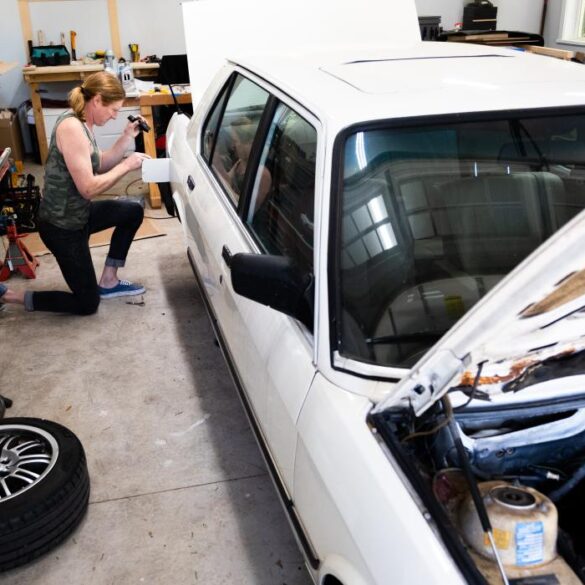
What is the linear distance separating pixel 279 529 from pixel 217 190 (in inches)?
53.6

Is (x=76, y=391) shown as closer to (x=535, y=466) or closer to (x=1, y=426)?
(x=1, y=426)

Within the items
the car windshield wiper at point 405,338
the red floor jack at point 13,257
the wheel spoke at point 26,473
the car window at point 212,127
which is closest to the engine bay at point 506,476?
the car windshield wiper at point 405,338

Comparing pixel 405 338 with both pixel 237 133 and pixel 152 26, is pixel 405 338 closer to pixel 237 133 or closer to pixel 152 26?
pixel 237 133

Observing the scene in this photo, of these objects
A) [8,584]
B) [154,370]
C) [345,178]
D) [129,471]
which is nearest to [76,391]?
[154,370]

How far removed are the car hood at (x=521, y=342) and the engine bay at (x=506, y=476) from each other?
0.15 feet

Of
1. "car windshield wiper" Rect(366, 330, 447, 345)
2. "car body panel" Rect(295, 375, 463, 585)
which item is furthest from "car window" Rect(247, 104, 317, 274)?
"car body panel" Rect(295, 375, 463, 585)

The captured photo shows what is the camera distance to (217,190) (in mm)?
3053

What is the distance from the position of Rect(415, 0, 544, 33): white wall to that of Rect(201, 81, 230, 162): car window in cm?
586

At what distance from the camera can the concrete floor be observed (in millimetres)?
2492

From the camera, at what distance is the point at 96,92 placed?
A: 12.6 feet

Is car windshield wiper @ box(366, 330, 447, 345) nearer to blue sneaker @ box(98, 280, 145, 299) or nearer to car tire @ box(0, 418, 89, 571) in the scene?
car tire @ box(0, 418, 89, 571)

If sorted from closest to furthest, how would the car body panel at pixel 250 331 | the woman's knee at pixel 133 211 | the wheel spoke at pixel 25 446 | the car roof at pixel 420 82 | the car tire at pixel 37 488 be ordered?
the car body panel at pixel 250 331
the car roof at pixel 420 82
the car tire at pixel 37 488
the wheel spoke at pixel 25 446
the woman's knee at pixel 133 211

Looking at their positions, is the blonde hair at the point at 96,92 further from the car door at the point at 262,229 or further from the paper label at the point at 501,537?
the paper label at the point at 501,537

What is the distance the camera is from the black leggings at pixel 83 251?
4.05 metres
